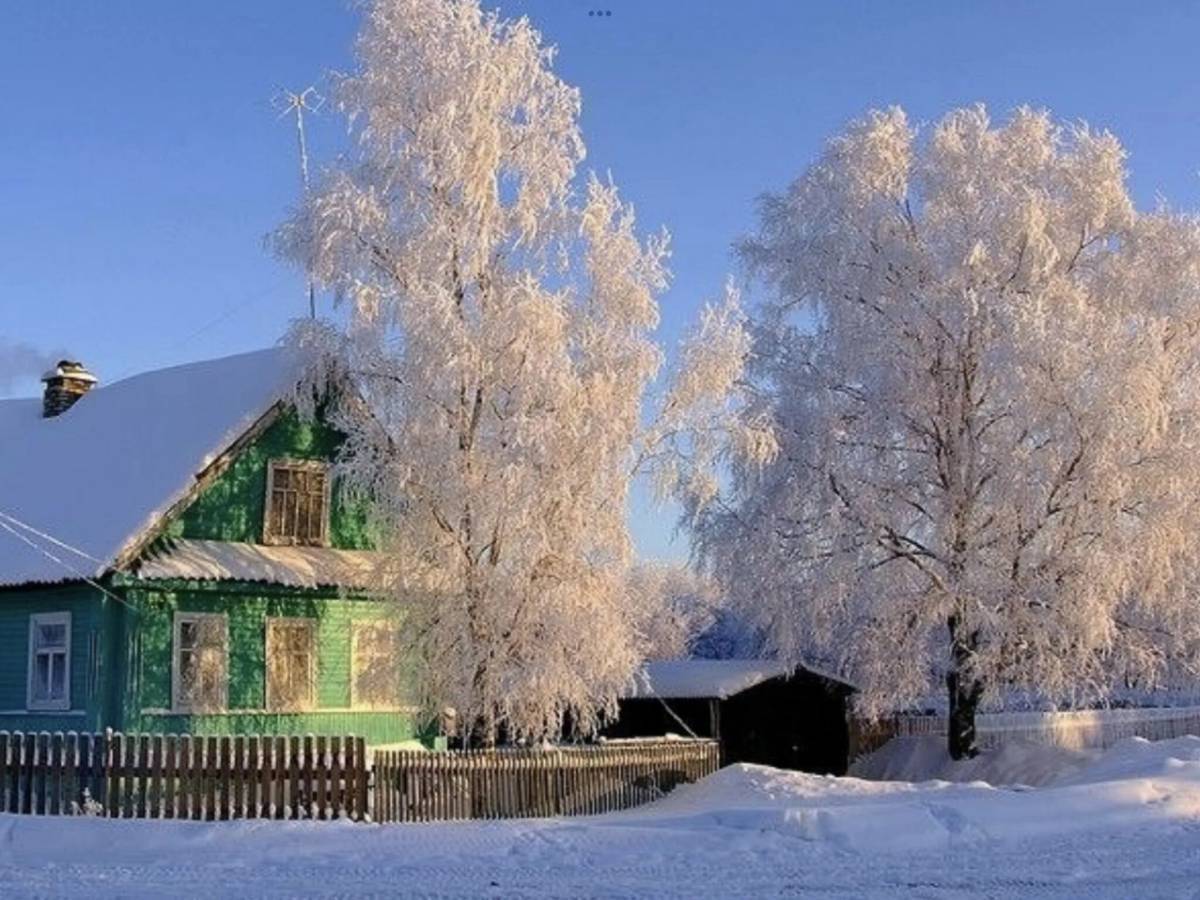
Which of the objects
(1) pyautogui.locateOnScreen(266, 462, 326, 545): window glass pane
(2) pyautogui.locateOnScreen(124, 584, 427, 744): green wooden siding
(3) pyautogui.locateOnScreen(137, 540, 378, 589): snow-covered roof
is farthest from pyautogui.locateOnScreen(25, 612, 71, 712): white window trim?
(1) pyautogui.locateOnScreen(266, 462, 326, 545): window glass pane

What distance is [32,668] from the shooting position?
24.7 meters

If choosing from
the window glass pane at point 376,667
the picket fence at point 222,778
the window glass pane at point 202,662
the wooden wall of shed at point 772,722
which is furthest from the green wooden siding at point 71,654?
the wooden wall of shed at point 772,722

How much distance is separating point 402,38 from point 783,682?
53.8ft

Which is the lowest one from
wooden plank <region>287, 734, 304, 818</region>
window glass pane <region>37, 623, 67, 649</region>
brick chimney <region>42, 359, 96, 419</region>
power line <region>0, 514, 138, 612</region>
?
wooden plank <region>287, 734, 304, 818</region>

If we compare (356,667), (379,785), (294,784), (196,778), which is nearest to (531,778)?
(379,785)

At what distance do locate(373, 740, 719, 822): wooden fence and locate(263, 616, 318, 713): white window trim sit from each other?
5440mm

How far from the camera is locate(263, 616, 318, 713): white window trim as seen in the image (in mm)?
25172

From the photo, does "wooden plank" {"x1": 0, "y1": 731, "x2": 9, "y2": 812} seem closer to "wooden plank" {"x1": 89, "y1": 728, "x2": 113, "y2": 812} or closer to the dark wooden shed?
"wooden plank" {"x1": 89, "y1": 728, "x2": 113, "y2": 812}

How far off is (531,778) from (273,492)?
7.55 meters

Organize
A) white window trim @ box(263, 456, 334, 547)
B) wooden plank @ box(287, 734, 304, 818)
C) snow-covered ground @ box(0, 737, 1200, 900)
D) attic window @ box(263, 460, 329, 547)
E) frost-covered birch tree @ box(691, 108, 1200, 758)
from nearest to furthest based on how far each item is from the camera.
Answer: snow-covered ground @ box(0, 737, 1200, 900) → wooden plank @ box(287, 734, 304, 818) → white window trim @ box(263, 456, 334, 547) → attic window @ box(263, 460, 329, 547) → frost-covered birch tree @ box(691, 108, 1200, 758)

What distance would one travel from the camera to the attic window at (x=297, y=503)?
25984 mm

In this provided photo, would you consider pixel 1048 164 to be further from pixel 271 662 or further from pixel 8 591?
pixel 8 591

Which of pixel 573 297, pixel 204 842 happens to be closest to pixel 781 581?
pixel 573 297

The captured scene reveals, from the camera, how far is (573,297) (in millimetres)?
24328
